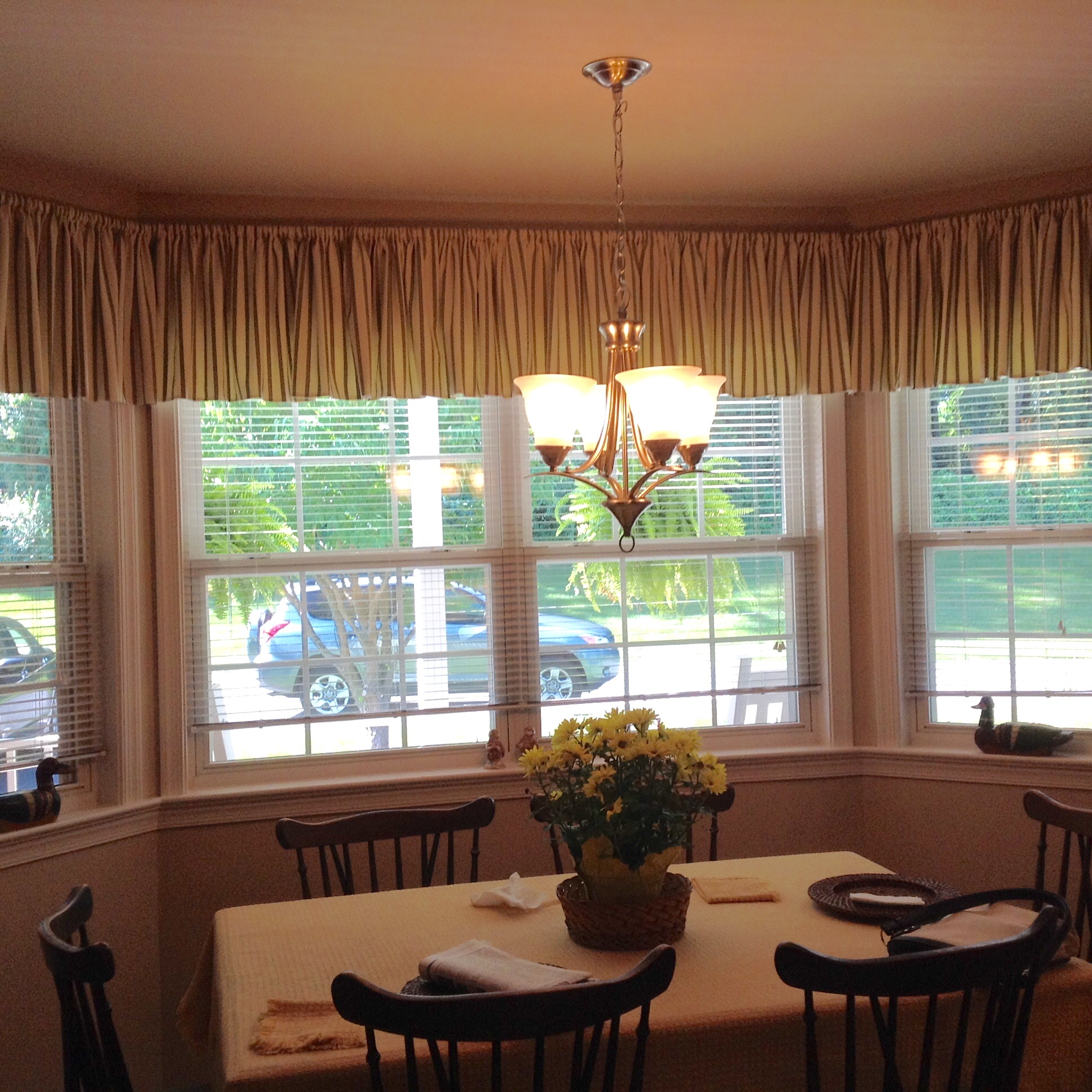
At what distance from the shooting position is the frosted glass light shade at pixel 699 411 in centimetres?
218

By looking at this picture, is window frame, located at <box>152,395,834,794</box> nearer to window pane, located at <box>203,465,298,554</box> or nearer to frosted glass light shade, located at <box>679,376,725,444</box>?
window pane, located at <box>203,465,298,554</box>

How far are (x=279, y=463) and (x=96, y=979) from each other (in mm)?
2031

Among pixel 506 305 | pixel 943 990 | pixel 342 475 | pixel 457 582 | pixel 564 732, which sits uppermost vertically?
pixel 506 305

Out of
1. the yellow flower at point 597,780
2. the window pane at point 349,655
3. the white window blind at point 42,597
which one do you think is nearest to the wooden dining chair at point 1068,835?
the yellow flower at point 597,780

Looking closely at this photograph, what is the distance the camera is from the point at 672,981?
6.34 ft

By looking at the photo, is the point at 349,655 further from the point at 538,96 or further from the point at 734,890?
the point at 538,96

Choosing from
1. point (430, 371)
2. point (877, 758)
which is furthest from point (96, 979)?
point (877, 758)

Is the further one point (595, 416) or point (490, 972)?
point (595, 416)

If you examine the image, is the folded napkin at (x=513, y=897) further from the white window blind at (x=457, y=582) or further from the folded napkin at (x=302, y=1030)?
the white window blind at (x=457, y=582)

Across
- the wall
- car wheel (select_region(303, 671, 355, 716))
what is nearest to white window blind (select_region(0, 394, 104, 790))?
car wheel (select_region(303, 671, 355, 716))

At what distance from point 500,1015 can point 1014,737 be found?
2511 mm

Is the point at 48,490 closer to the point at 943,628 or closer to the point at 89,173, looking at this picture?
the point at 89,173

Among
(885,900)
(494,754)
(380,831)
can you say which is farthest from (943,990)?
(494,754)

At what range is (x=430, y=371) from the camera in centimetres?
345
